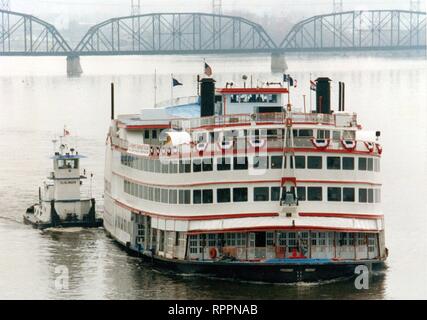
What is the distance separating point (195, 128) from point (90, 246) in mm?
8100

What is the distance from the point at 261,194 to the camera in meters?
49.9

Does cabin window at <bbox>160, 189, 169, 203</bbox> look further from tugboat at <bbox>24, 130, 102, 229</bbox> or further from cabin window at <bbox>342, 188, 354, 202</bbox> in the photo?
tugboat at <bbox>24, 130, 102, 229</bbox>

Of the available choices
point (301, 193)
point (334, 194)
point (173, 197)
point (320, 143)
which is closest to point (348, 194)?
point (334, 194)

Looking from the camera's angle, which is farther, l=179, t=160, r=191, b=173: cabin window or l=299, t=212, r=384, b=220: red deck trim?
l=179, t=160, r=191, b=173: cabin window

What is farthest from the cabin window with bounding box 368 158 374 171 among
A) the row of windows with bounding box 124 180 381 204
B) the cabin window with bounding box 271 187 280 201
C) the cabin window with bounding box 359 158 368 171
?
the cabin window with bounding box 271 187 280 201

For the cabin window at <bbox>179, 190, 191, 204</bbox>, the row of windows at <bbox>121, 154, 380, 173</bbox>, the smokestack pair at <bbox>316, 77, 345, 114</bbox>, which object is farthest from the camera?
the smokestack pair at <bbox>316, 77, 345, 114</bbox>

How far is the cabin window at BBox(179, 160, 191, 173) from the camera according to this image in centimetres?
5069

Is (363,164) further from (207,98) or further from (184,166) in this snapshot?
(207,98)

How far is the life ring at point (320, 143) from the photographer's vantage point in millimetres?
50156

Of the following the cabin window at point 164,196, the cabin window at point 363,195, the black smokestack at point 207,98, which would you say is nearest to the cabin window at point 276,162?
the cabin window at point 363,195

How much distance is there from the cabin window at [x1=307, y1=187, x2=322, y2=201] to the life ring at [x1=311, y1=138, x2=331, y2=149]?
1438 millimetres

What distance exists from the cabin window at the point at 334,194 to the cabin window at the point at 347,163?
82 cm

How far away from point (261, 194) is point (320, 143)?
8.81 ft
